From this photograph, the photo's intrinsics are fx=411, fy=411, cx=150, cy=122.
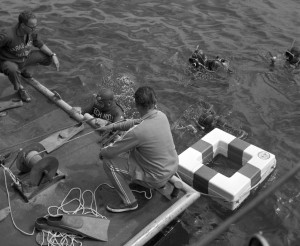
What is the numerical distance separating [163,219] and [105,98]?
284 cm

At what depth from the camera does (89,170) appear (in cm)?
753

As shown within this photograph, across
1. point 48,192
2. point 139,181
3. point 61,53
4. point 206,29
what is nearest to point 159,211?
point 139,181

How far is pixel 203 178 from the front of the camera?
24.4 feet

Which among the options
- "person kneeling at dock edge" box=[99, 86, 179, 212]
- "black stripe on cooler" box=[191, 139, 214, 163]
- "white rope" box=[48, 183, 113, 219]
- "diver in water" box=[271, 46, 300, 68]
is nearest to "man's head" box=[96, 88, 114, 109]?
"person kneeling at dock edge" box=[99, 86, 179, 212]

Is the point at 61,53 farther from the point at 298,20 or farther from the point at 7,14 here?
the point at 298,20

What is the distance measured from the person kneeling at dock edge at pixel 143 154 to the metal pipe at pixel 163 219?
0.42 metres

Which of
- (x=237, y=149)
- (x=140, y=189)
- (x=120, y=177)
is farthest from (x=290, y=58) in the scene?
(x=120, y=177)

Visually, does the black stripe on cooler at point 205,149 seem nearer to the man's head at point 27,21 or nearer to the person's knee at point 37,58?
the man's head at point 27,21

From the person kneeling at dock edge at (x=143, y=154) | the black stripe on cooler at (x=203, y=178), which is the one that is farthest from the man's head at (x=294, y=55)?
the person kneeling at dock edge at (x=143, y=154)

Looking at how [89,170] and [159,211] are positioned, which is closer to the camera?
[159,211]

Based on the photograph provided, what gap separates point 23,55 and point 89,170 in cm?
378

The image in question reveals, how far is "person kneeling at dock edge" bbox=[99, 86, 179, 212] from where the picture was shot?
6125 millimetres

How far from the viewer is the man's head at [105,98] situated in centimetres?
808

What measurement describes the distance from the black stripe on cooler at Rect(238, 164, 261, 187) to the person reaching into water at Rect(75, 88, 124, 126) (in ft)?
8.47
